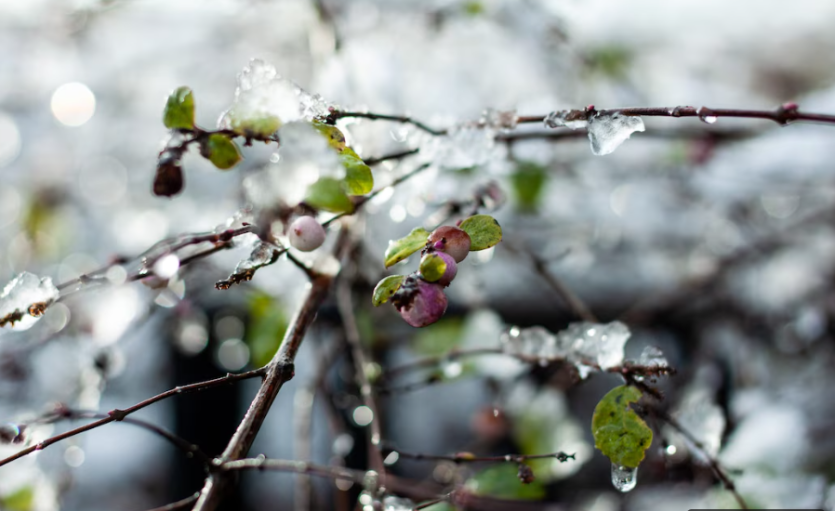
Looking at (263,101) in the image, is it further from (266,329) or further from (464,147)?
(266,329)

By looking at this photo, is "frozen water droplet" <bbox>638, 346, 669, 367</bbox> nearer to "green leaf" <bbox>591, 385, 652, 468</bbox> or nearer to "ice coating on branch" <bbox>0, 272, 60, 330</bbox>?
"green leaf" <bbox>591, 385, 652, 468</bbox>

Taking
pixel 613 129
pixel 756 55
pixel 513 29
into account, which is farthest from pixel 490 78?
pixel 756 55

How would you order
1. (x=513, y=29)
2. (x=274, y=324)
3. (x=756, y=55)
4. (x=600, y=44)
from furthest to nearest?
(x=756, y=55) → (x=600, y=44) → (x=513, y=29) → (x=274, y=324)

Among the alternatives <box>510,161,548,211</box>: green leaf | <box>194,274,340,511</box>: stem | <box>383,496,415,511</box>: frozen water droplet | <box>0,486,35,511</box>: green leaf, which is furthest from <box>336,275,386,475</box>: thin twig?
<box>0,486,35,511</box>: green leaf

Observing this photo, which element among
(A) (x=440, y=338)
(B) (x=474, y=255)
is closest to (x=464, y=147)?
(B) (x=474, y=255)

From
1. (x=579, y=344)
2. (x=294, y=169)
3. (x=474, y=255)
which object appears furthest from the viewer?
(x=474, y=255)

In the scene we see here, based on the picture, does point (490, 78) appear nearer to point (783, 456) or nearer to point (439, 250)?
point (783, 456)
